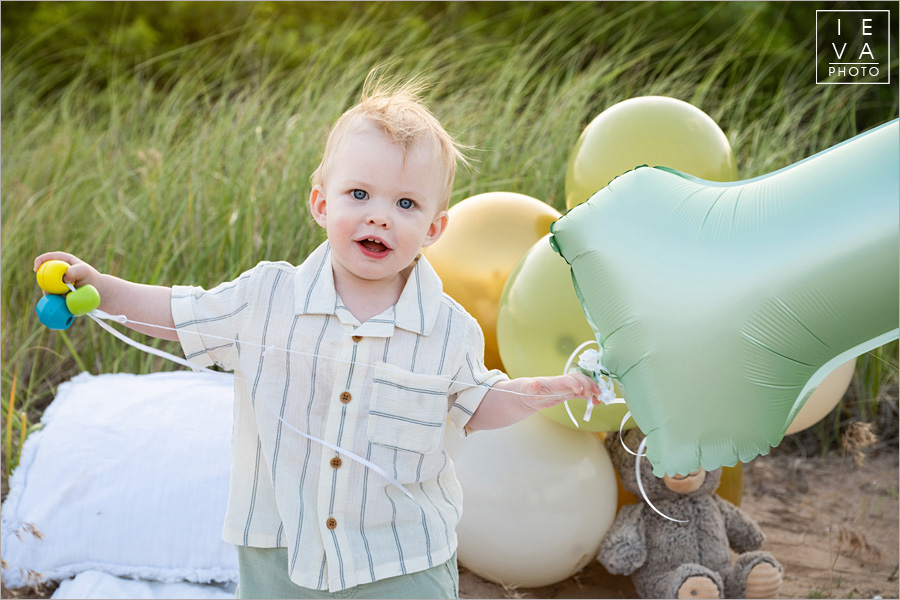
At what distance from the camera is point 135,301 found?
4.47 feet

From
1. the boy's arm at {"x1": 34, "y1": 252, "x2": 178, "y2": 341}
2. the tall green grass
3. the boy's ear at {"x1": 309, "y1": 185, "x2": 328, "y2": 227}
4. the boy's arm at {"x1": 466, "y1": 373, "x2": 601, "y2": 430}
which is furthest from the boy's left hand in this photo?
the tall green grass

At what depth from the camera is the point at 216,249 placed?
9.94 feet

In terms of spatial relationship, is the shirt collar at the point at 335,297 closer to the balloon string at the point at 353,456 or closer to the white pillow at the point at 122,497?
the balloon string at the point at 353,456

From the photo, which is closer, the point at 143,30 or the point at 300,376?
the point at 300,376

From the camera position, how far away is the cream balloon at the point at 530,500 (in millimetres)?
1934

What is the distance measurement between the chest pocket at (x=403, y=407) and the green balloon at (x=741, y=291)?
0.29m

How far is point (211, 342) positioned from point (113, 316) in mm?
157

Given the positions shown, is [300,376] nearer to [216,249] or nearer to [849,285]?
[849,285]

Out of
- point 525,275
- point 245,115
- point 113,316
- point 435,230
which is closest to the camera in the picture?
point 113,316

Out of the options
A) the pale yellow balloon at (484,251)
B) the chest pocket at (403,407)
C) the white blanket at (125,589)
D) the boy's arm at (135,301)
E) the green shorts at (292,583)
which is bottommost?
the white blanket at (125,589)

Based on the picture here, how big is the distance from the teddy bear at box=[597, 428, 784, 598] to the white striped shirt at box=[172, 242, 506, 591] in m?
0.77

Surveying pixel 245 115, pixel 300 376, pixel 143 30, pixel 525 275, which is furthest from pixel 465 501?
pixel 143 30

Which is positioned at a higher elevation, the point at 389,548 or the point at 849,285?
the point at 849,285

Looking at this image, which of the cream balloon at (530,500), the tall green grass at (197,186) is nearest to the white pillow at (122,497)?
the tall green grass at (197,186)
